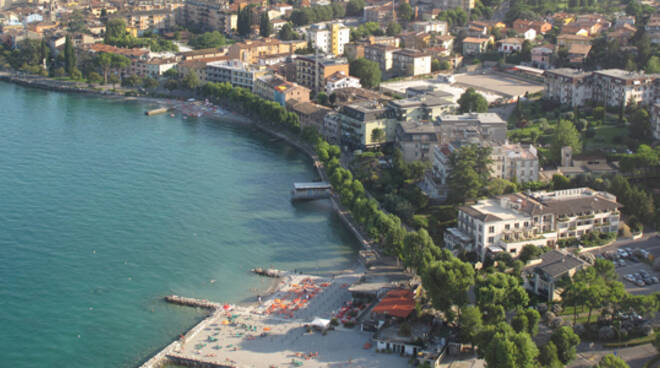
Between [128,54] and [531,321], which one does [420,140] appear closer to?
[531,321]

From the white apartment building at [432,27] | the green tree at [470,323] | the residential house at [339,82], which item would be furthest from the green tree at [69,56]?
the green tree at [470,323]

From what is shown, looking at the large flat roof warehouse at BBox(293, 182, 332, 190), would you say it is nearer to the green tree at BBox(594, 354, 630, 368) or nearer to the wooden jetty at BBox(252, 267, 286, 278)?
the wooden jetty at BBox(252, 267, 286, 278)

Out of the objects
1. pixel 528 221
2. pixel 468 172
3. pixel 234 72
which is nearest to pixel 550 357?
pixel 528 221

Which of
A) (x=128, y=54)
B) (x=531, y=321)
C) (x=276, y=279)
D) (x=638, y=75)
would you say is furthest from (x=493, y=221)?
(x=128, y=54)

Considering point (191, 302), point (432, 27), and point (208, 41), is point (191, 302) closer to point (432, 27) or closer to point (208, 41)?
point (208, 41)

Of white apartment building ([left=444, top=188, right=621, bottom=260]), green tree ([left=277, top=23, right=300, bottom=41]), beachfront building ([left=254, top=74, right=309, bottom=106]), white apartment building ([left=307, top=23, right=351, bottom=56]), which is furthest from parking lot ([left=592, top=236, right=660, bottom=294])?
green tree ([left=277, top=23, right=300, bottom=41])

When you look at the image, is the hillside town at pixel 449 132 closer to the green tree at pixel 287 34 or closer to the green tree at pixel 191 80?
the green tree at pixel 191 80
